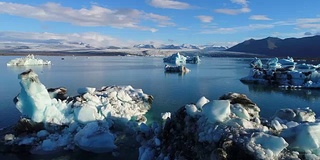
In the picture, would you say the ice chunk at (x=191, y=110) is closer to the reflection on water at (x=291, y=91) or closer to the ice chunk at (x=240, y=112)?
the ice chunk at (x=240, y=112)

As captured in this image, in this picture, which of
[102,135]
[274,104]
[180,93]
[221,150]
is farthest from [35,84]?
[274,104]

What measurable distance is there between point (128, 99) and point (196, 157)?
717 cm

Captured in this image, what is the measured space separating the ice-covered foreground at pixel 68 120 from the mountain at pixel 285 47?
102702mm

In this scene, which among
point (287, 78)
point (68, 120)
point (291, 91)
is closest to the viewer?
point (68, 120)

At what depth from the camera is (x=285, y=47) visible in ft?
390

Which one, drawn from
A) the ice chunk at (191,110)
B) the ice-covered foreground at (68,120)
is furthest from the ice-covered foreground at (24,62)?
the ice chunk at (191,110)

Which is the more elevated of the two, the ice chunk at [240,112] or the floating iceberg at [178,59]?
the ice chunk at [240,112]

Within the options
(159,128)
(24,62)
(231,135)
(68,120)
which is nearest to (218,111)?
(231,135)

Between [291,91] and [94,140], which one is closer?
[94,140]

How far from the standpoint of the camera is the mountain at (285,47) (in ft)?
351

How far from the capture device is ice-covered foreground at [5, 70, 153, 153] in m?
9.20

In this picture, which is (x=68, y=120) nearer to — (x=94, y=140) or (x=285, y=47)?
(x=94, y=140)

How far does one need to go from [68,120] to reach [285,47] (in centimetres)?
12018

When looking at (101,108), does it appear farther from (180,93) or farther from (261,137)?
(180,93)
